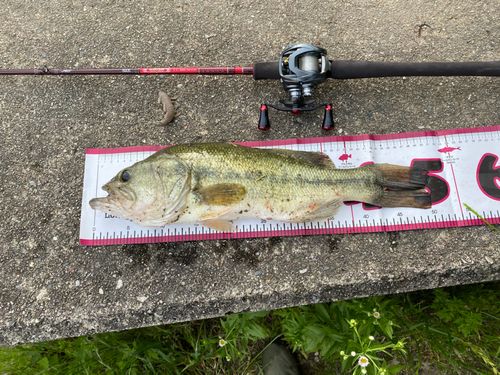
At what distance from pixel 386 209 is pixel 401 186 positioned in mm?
Result: 257

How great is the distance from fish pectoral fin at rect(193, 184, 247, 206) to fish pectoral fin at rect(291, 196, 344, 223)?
60cm

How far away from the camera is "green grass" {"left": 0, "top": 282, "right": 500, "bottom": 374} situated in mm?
2627

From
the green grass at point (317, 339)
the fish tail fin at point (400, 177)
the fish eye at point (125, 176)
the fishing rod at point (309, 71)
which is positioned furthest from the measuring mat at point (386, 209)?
A: the green grass at point (317, 339)

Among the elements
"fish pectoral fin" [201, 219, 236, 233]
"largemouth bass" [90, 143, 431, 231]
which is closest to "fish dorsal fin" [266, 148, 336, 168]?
"largemouth bass" [90, 143, 431, 231]

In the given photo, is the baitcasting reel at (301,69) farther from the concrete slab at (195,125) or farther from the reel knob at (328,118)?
the concrete slab at (195,125)

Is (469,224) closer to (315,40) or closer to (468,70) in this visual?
(468,70)

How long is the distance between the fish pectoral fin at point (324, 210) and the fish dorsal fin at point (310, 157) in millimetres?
362

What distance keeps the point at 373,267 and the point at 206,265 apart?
1.58m

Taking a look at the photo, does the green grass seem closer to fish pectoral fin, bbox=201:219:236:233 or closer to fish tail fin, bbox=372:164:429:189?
fish pectoral fin, bbox=201:219:236:233

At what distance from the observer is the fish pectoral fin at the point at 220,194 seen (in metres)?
2.50

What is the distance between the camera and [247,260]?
9.19 feet

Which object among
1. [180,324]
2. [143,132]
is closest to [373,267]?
[180,324]

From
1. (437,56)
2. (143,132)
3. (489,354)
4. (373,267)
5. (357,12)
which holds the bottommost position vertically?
(489,354)

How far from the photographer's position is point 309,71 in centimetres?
268
